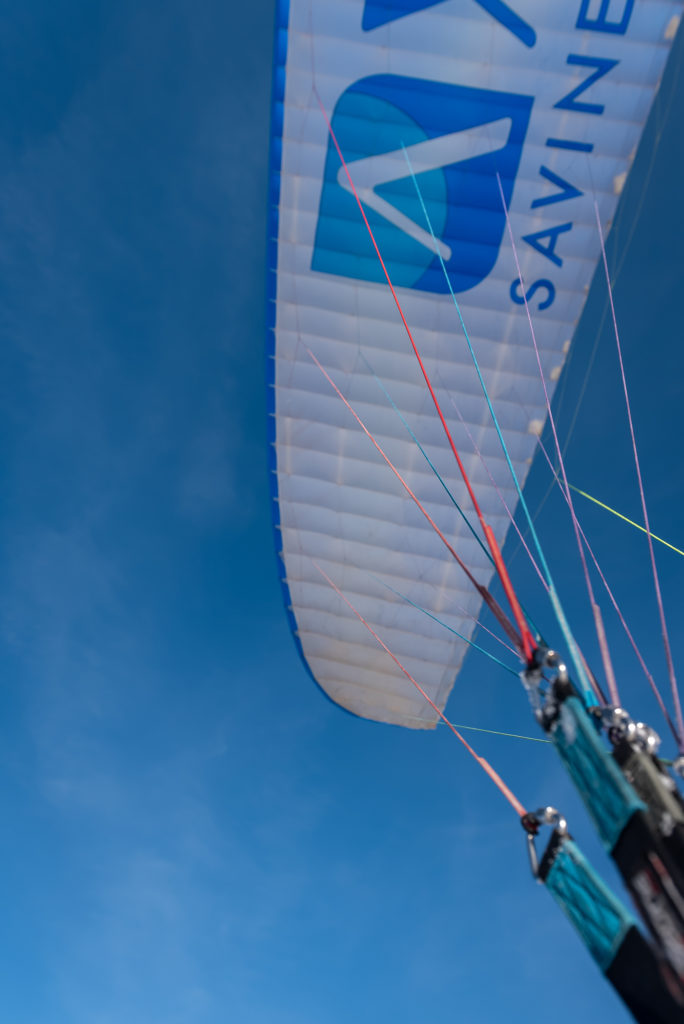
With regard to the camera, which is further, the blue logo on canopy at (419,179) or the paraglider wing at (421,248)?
the blue logo on canopy at (419,179)

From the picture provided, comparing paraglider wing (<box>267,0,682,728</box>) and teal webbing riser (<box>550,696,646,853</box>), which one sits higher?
paraglider wing (<box>267,0,682,728</box>)

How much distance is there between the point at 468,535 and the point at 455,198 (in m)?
3.80

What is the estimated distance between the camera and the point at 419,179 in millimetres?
7273

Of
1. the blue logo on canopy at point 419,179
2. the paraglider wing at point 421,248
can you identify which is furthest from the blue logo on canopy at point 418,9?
the blue logo on canopy at point 419,179

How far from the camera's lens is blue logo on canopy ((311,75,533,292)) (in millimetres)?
6926

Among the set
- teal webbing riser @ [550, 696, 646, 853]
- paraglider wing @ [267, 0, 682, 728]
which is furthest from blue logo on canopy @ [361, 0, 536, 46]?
teal webbing riser @ [550, 696, 646, 853]

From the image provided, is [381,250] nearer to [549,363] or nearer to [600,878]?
[549,363]

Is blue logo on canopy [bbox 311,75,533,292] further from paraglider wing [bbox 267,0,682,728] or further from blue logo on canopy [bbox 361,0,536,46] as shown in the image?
blue logo on canopy [bbox 361,0,536,46]

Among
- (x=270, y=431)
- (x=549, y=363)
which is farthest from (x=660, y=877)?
(x=270, y=431)

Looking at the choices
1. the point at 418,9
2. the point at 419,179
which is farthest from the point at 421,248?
the point at 418,9

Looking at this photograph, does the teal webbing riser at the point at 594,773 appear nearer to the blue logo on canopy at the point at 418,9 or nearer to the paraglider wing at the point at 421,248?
the paraglider wing at the point at 421,248

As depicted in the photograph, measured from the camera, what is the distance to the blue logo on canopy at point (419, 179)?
693 cm

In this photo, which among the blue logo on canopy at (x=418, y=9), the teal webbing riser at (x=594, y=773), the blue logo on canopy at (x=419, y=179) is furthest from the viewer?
the blue logo on canopy at (x=419, y=179)

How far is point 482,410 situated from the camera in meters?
8.11
